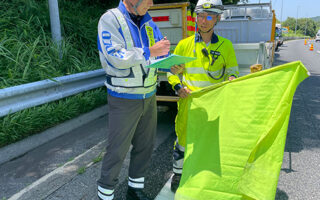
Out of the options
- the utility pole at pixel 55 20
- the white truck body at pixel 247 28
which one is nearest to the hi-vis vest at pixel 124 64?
the white truck body at pixel 247 28

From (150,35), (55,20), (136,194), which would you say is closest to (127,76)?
(150,35)

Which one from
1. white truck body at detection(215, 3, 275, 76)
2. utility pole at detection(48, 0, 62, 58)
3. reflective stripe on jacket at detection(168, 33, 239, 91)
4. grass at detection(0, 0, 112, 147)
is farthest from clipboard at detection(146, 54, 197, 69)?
utility pole at detection(48, 0, 62, 58)

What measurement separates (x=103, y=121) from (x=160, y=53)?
3.16m

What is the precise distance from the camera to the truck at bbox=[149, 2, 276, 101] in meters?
4.02

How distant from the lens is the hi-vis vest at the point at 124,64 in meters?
2.04

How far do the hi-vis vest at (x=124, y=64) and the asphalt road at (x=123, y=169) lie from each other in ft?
4.18

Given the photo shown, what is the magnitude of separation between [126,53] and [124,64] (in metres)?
0.09

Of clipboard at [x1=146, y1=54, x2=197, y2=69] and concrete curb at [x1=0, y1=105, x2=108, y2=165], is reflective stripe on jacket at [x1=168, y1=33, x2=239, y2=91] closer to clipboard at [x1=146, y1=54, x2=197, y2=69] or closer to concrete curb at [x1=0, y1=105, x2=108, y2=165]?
clipboard at [x1=146, y1=54, x2=197, y2=69]

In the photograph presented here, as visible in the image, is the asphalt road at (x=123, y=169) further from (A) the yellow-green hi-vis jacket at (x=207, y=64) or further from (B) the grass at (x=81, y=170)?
(A) the yellow-green hi-vis jacket at (x=207, y=64)

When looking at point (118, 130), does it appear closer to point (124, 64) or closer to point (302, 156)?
point (124, 64)

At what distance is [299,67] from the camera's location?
2.15 m

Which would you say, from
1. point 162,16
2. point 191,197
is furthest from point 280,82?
point 162,16

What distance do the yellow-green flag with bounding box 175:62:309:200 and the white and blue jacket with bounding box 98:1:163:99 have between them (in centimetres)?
68

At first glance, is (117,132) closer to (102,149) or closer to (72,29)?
(102,149)
